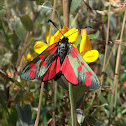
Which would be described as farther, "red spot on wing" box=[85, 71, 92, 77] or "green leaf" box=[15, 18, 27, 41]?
"green leaf" box=[15, 18, 27, 41]

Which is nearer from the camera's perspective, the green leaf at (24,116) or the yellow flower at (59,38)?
the yellow flower at (59,38)

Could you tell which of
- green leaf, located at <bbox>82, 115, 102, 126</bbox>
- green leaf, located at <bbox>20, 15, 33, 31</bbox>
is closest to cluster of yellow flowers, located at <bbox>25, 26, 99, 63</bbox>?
green leaf, located at <bbox>82, 115, 102, 126</bbox>

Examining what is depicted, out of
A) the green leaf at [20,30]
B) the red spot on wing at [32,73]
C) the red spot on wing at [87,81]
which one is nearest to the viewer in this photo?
the red spot on wing at [87,81]

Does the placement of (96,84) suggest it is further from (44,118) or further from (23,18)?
(23,18)

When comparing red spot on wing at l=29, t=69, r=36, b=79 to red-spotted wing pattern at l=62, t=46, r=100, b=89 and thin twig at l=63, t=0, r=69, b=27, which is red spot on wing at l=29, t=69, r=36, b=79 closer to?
red-spotted wing pattern at l=62, t=46, r=100, b=89

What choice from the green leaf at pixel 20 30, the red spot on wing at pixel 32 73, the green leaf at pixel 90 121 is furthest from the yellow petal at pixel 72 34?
the green leaf at pixel 20 30

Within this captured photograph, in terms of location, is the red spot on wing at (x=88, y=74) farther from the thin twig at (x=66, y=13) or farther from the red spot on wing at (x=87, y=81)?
the thin twig at (x=66, y=13)

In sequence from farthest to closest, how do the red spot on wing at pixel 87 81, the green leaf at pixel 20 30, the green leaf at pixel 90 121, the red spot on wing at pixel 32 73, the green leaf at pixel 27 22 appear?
the green leaf at pixel 20 30 → the green leaf at pixel 27 22 → the green leaf at pixel 90 121 → the red spot on wing at pixel 32 73 → the red spot on wing at pixel 87 81

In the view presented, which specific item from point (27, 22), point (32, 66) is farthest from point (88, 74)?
point (27, 22)

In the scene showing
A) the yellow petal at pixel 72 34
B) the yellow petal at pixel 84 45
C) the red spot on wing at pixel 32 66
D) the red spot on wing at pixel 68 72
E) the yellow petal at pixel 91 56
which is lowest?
the red spot on wing at pixel 68 72

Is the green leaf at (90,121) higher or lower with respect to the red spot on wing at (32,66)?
lower
